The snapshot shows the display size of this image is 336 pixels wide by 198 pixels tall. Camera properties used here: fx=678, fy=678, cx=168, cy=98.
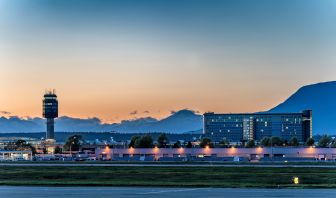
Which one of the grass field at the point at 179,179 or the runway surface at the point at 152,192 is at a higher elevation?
the runway surface at the point at 152,192

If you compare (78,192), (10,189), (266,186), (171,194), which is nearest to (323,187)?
(266,186)

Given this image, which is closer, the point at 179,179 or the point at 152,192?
the point at 152,192

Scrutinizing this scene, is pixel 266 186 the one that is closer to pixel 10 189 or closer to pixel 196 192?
pixel 196 192

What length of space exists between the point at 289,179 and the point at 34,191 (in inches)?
1093

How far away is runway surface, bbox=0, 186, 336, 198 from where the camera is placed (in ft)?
152

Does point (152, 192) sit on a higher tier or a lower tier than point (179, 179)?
higher

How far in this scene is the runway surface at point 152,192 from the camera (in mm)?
46250

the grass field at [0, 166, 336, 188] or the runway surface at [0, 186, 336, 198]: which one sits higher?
the runway surface at [0, 186, 336, 198]

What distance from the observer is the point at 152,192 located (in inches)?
1934

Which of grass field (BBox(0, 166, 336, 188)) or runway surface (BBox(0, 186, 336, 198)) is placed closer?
runway surface (BBox(0, 186, 336, 198))

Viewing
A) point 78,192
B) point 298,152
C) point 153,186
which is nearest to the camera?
point 78,192

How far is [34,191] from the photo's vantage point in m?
50.0

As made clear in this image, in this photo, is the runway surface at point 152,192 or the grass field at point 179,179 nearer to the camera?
the runway surface at point 152,192

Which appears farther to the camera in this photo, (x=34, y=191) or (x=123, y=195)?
(x=34, y=191)
